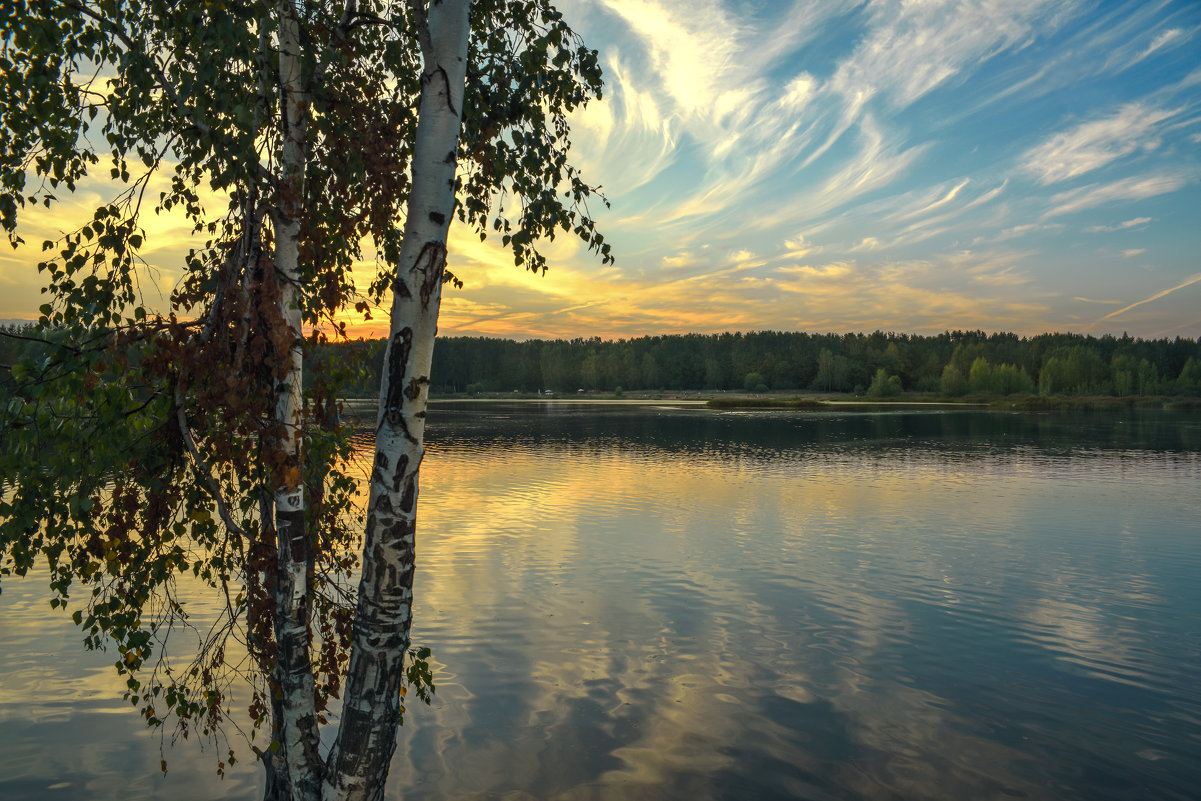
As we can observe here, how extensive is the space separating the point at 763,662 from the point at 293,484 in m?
9.67

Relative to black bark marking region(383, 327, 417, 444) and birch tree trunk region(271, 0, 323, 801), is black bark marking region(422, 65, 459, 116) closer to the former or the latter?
birch tree trunk region(271, 0, 323, 801)

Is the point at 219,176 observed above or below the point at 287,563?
above

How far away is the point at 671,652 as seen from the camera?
1341 cm

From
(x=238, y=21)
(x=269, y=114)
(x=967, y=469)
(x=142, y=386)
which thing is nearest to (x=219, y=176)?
(x=269, y=114)

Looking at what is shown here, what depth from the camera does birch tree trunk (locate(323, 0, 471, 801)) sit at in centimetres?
565

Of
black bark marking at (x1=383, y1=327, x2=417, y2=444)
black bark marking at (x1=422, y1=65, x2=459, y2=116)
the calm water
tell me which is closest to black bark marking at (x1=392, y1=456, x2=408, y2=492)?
black bark marking at (x1=383, y1=327, x2=417, y2=444)

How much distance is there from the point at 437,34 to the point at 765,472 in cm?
3462

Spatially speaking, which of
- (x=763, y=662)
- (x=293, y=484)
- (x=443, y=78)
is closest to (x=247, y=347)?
(x=293, y=484)

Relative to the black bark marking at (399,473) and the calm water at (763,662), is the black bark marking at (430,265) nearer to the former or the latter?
the black bark marking at (399,473)

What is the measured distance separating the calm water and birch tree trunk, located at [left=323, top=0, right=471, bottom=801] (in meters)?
4.14

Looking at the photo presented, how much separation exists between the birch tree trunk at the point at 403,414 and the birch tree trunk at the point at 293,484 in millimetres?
646

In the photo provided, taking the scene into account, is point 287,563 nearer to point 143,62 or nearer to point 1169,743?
point 143,62

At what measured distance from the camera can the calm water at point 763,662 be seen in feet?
31.1

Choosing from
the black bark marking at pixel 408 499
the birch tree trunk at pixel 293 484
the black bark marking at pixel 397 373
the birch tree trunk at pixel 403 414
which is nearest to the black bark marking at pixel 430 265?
the birch tree trunk at pixel 403 414
